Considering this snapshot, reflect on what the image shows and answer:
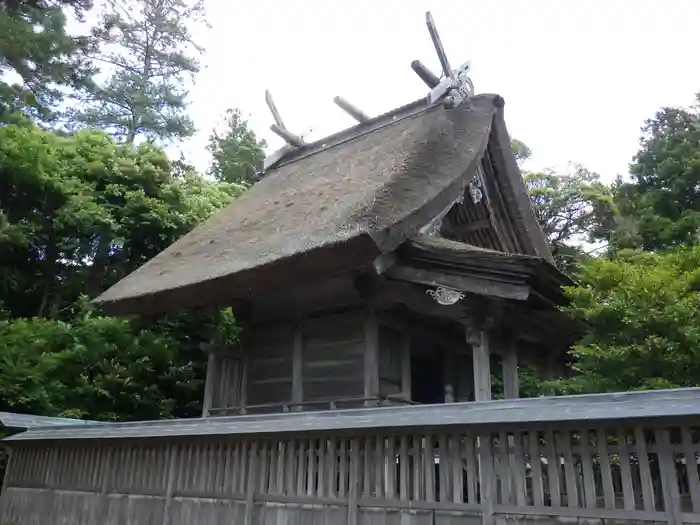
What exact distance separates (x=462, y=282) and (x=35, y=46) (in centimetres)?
710

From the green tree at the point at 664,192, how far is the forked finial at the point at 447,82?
627 centimetres

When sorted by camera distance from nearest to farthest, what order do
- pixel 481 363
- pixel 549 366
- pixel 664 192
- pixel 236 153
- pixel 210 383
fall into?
pixel 481 363
pixel 210 383
pixel 549 366
pixel 664 192
pixel 236 153

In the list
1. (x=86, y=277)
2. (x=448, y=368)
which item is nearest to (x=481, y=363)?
(x=448, y=368)

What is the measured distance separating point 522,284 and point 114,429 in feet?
14.5

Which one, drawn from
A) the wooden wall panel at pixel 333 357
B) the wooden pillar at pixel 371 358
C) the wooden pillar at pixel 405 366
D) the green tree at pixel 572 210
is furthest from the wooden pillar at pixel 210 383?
the green tree at pixel 572 210

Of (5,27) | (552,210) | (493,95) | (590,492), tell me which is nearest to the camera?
(590,492)

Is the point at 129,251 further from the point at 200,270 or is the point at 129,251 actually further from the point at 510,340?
the point at 510,340

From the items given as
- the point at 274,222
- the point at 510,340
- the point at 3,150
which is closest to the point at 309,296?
the point at 274,222

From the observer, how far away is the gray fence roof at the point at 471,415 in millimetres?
3072

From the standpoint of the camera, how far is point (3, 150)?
10953 mm

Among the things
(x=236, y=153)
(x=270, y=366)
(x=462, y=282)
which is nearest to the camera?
(x=462, y=282)

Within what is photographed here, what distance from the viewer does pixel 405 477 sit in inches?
159

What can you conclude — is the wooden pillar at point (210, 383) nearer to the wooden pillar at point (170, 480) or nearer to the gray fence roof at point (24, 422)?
the gray fence roof at point (24, 422)

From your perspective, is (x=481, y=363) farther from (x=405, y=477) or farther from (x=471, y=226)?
(x=471, y=226)
